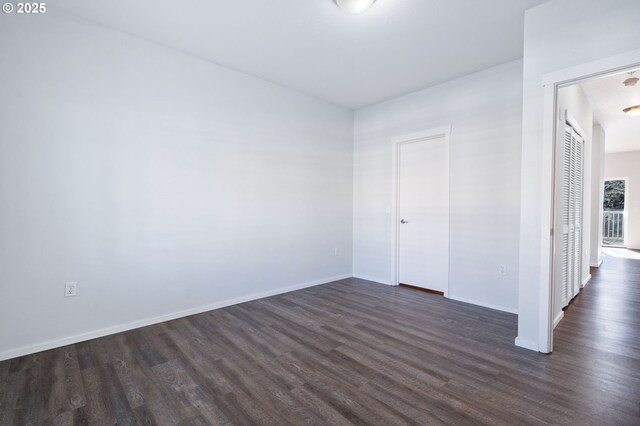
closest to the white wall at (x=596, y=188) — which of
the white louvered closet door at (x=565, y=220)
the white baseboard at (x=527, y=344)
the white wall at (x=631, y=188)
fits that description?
the white louvered closet door at (x=565, y=220)

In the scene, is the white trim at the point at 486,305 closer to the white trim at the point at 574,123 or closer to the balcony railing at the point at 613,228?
the white trim at the point at 574,123

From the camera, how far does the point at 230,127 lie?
11.6 ft

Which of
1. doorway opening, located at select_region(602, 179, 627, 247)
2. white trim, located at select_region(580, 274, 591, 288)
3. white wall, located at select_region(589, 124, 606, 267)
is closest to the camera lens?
white trim, located at select_region(580, 274, 591, 288)

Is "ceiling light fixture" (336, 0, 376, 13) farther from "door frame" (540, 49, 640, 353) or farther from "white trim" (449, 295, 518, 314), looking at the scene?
"white trim" (449, 295, 518, 314)

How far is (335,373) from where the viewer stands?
209cm

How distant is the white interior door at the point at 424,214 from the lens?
394 centimetres

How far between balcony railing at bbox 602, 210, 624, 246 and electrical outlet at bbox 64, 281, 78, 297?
12.0 meters

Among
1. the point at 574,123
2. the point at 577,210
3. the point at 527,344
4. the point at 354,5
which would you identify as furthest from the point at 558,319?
the point at 354,5

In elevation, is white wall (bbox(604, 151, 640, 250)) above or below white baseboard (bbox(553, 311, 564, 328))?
above

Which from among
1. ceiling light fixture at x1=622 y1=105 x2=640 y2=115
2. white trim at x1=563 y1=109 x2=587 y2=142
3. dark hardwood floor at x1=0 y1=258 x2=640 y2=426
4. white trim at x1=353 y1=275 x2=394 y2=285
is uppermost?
ceiling light fixture at x1=622 y1=105 x2=640 y2=115

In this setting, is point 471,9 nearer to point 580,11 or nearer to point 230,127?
point 580,11

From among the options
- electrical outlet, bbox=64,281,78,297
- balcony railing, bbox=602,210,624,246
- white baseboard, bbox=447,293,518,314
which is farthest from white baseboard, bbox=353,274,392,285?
balcony railing, bbox=602,210,624,246

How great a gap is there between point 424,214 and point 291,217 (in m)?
1.84

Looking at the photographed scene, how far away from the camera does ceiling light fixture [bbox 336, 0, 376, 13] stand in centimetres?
230
